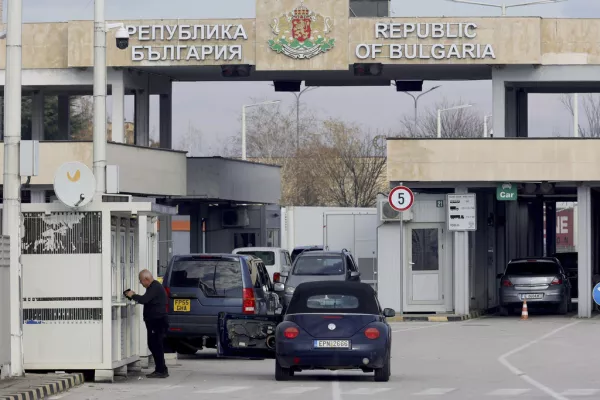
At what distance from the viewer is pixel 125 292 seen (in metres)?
19.8

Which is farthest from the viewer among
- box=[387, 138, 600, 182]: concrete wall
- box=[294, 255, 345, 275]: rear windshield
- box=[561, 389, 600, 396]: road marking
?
box=[387, 138, 600, 182]: concrete wall

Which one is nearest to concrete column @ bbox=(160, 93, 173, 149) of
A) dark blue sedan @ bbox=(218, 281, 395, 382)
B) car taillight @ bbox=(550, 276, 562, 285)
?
car taillight @ bbox=(550, 276, 562, 285)

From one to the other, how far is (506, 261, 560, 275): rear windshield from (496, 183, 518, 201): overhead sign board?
2.29 metres

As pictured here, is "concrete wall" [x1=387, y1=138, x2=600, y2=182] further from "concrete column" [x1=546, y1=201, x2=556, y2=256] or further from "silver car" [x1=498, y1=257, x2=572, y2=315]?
"concrete column" [x1=546, y1=201, x2=556, y2=256]

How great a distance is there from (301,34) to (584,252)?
1025cm

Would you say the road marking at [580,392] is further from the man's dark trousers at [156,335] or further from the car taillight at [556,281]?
the car taillight at [556,281]

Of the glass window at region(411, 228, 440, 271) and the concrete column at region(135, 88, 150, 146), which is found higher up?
the concrete column at region(135, 88, 150, 146)

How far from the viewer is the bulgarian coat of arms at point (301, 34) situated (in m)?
38.5

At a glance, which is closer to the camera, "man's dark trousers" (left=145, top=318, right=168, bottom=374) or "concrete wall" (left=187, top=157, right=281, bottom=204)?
"man's dark trousers" (left=145, top=318, right=168, bottom=374)

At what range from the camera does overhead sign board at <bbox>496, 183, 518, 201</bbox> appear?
36.9 metres

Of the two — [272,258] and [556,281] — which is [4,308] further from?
[272,258]

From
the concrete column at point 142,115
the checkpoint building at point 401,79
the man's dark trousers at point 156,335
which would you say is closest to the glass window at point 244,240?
the checkpoint building at point 401,79

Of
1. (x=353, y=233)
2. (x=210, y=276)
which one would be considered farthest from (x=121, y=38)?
(x=353, y=233)

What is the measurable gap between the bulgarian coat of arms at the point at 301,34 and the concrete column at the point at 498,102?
5190 millimetres
